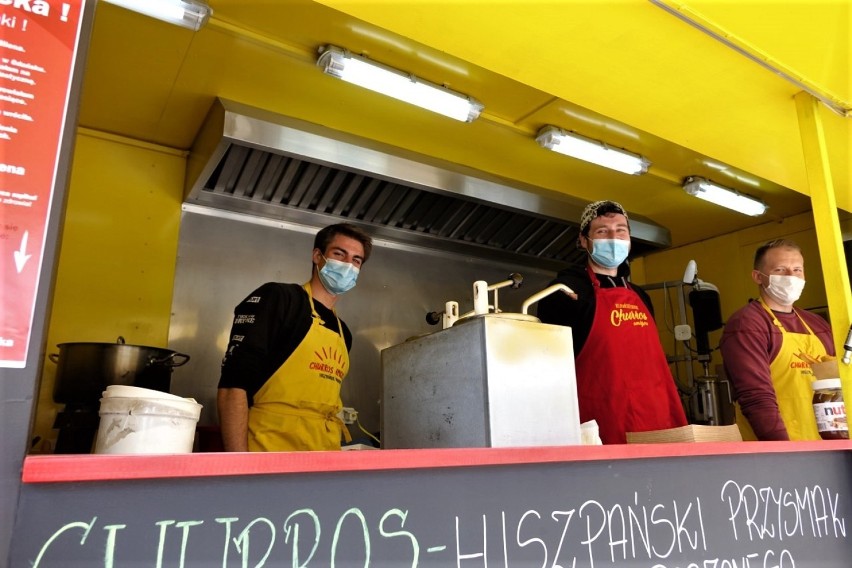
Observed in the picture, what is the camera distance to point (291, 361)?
2293 millimetres

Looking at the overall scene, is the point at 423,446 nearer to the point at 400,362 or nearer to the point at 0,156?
the point at 400,362

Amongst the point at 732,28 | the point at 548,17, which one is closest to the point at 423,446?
the point at 548,17

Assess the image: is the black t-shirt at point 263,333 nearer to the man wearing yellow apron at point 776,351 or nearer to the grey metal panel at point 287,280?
the grey metal panel at point 287,280

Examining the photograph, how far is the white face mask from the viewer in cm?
252

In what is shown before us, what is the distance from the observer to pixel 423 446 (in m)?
1.51

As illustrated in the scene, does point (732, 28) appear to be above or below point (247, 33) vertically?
below

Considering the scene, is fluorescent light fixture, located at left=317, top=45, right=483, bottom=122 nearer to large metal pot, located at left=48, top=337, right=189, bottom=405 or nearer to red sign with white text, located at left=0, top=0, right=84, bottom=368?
large metal pot, located at left=48, top=337, right=189, bottom=405

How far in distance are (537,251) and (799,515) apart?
2587 millimetres

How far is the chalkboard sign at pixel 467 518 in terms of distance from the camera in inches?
30.9

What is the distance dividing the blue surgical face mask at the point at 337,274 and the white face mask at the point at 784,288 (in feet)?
5.83

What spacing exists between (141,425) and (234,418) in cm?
94

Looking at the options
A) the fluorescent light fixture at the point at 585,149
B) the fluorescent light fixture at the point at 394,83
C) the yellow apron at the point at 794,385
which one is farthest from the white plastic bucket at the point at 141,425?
the fluorescent light fixture at the point at 585,149

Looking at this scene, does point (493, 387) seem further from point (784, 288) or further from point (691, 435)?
point (784, 288)

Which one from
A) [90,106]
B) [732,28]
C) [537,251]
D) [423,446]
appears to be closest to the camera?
[423,446]
